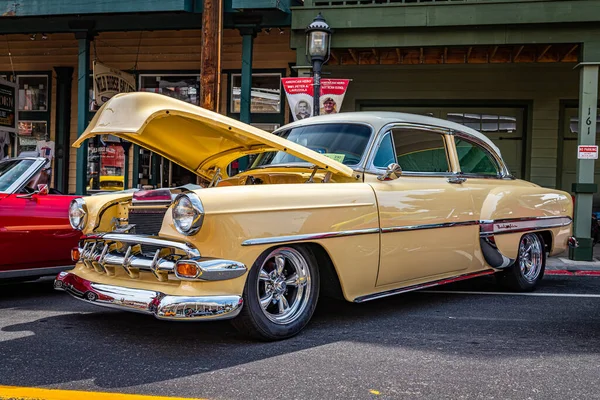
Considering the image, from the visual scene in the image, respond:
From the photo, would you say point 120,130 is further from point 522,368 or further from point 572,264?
point 572,264

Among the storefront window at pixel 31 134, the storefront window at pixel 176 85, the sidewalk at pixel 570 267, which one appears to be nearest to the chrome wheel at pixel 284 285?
the sidewalk at pixel 570 267

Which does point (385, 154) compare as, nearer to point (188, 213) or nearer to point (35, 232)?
point (188, 213)

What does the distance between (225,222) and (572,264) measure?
6.59 m

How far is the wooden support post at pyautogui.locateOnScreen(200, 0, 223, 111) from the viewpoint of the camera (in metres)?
8.69

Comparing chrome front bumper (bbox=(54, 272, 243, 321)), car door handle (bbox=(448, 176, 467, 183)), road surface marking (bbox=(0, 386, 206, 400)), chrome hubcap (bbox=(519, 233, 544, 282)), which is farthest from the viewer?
chrome hubcap (bbox=(519, 233, 544, 282))

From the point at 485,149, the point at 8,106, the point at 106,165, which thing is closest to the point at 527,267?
the point at 485,149

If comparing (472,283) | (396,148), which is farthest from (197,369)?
(472,283)

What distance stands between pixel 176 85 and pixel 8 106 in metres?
3.51

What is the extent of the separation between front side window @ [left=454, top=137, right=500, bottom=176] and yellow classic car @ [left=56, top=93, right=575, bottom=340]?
0.02 metres

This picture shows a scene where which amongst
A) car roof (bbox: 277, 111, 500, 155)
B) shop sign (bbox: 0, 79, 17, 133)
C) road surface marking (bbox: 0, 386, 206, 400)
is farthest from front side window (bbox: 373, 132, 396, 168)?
shop sign (bbox: 0, 79, 17, 133)

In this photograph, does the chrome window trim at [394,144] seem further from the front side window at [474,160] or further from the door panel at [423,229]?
the front side window at [474,160]

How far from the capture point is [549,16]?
914 centimetres

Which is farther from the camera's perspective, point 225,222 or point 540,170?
point 540,170

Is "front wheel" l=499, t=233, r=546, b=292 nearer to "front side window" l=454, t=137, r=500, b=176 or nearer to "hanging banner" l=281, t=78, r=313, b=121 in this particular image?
"front side window" l=454, t=137, r=500, b=176
